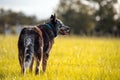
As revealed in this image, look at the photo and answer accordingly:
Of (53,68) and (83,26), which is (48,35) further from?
(83,26)

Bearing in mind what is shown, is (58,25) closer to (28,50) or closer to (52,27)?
(52,27)

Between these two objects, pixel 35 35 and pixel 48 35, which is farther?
pixel 48 35

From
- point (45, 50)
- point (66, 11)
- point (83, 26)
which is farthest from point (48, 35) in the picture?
point (66, 11)

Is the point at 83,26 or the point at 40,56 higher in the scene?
the point at 40,56

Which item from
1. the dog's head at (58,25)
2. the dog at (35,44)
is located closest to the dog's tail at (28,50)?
the dog at (35,44)

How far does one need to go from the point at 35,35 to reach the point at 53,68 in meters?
2.36

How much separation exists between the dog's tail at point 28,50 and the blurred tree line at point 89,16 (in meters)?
52.1

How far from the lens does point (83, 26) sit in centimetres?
6631

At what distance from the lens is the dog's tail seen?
8742 mm

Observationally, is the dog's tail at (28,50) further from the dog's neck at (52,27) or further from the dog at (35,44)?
the dog's neck at (52,27)

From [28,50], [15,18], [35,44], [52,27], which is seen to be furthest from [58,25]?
[15,18]

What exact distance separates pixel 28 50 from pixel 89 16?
6003 cm

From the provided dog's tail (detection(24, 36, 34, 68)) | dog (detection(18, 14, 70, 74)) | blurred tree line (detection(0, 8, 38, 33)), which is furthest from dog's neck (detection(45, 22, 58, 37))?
blurred tree line (detection(0, 8, 38, 33))

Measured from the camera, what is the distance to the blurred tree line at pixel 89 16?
63.5m
